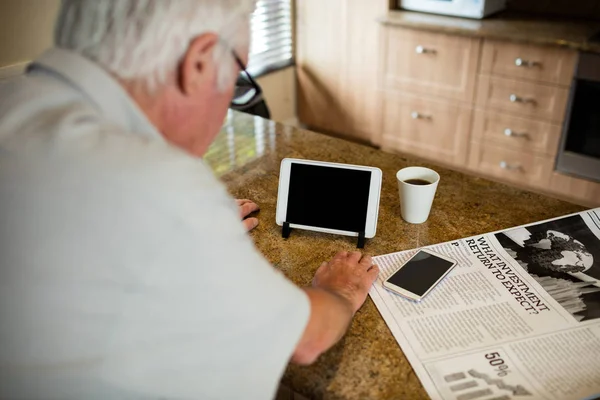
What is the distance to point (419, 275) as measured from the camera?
104cm

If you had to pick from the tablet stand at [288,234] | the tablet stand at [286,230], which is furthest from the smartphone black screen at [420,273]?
the tablet stand at [286,230]

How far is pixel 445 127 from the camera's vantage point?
10.2 ft

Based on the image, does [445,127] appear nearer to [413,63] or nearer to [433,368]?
[413,63]

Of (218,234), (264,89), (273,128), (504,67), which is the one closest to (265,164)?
(273,128)

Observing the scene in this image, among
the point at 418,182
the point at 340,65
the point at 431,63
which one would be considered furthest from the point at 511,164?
the point at 418,182

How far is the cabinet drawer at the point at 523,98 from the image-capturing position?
8.71 feet

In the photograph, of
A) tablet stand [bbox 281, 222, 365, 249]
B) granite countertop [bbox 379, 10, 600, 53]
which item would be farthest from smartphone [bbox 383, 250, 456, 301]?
granite countertop [bbox 379, 10, 600, 53]

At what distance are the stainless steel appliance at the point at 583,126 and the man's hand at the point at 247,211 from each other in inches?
75.8

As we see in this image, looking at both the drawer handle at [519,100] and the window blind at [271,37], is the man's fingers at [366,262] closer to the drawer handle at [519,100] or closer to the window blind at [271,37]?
the drawer handle at [519,100]

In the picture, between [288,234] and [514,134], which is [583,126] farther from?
[288,234]

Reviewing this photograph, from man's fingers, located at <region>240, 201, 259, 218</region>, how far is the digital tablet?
0.10m

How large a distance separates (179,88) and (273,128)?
38.2 inches

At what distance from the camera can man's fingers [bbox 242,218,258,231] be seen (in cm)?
121

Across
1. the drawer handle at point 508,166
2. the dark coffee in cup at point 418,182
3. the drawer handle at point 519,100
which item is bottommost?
the drawer handle at point 508,166
